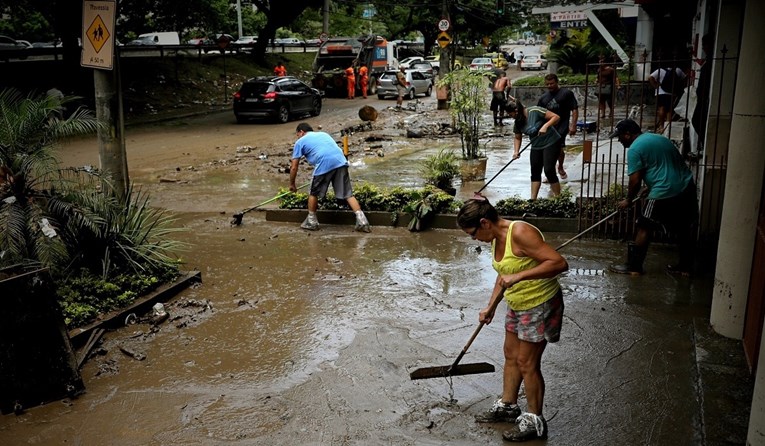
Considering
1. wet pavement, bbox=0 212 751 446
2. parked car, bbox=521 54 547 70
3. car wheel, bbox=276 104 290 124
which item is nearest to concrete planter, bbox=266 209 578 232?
wet pavement, bbox=0 212 751 446

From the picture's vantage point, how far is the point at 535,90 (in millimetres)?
25594

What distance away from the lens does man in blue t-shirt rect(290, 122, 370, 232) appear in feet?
32.2

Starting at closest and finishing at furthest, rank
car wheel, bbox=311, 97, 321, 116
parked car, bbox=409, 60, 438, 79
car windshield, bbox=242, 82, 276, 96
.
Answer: car windshield, bbox=242, 82, 276, 96 → car wheel, bbox=311, 97, 321, 116 → parked car, bbox=409, 60, 438, 79

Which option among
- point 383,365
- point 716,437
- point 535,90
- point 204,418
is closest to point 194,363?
point 204,418

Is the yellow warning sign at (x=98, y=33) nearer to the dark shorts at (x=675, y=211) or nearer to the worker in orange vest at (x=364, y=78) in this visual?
the dark shorts at (x=675, y=211)

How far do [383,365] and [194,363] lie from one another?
61.5 inches

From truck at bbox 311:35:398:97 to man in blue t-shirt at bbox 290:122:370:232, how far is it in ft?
76.3

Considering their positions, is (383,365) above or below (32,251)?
below

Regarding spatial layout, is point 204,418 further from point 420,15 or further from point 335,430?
point 420,15

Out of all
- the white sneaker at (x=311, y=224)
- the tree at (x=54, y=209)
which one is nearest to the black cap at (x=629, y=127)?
the white sneaker at (x=311, y=224)

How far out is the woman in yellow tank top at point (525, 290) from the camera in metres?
4.13

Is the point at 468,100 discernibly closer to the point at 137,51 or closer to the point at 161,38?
the point at 137,51

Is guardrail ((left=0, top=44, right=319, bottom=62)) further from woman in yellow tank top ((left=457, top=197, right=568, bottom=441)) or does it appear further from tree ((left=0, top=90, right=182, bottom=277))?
woman in yellow tank top ((left=457, top=197, right=568, bottom=441))

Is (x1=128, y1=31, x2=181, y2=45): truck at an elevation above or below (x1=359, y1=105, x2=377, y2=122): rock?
above
